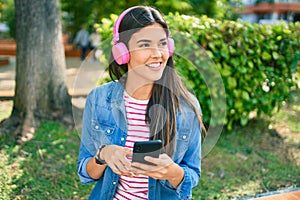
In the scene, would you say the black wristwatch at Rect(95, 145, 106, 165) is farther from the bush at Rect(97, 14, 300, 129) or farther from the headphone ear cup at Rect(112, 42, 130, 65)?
the bush at Rect(97, 14, 300, 129)

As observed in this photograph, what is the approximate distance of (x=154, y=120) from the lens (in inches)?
64.4

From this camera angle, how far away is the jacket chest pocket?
5.24 ft

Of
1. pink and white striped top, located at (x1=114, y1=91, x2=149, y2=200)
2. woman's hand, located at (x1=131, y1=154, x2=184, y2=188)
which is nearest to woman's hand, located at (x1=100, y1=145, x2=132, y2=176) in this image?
woman's hand, located at (x1=131, y1=154, x2=184, y2=188)

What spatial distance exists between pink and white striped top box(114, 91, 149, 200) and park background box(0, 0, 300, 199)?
160 centimetres

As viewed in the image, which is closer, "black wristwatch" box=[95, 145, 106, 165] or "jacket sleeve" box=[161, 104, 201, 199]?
"black wristwatch" box=[95, 145, 106, 165]

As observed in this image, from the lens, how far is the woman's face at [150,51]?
147 centimetres

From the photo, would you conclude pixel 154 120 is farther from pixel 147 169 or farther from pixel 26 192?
pixel 26 192

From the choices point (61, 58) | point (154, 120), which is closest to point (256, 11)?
point (61, 58)

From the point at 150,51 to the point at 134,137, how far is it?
431 mm

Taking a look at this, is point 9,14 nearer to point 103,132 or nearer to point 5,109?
point 5,109

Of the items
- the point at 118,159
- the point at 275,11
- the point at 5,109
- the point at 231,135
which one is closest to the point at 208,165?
the point at 231,135

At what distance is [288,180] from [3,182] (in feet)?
9.33

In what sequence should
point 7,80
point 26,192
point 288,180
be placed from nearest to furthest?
1. point 26,192
2. point 288,180
3. point 7,80

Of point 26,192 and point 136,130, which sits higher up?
point 136,130
